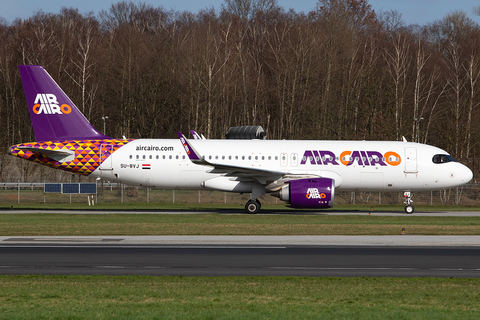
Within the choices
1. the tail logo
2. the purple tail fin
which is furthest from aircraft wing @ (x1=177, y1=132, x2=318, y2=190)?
the tail logo

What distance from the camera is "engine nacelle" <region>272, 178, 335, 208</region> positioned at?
28.6 metres

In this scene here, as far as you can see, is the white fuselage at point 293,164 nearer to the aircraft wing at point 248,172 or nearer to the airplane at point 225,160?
the airplane at point 225,160

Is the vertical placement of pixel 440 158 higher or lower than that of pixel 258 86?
lower

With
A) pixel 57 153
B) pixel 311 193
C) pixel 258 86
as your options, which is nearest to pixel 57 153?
pixel 57 153

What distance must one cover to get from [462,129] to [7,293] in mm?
49596

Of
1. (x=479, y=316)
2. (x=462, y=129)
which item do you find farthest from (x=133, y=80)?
(x=479, y=316)

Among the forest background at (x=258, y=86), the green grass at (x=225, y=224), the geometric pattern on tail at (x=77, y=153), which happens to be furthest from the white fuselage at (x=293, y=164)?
the forest background at (x=258, y=86)

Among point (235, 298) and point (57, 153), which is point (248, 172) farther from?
point (235, 298)

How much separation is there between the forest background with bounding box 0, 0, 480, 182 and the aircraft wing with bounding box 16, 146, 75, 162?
18.9m

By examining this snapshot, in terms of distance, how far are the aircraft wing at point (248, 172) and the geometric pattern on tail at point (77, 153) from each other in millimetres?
4706

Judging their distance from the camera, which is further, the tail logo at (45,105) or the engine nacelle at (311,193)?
the tail logo at (45,105)

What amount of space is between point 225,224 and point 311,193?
19.3 feet

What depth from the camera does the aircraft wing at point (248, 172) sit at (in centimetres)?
2838

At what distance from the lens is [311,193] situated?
93.7 feet
